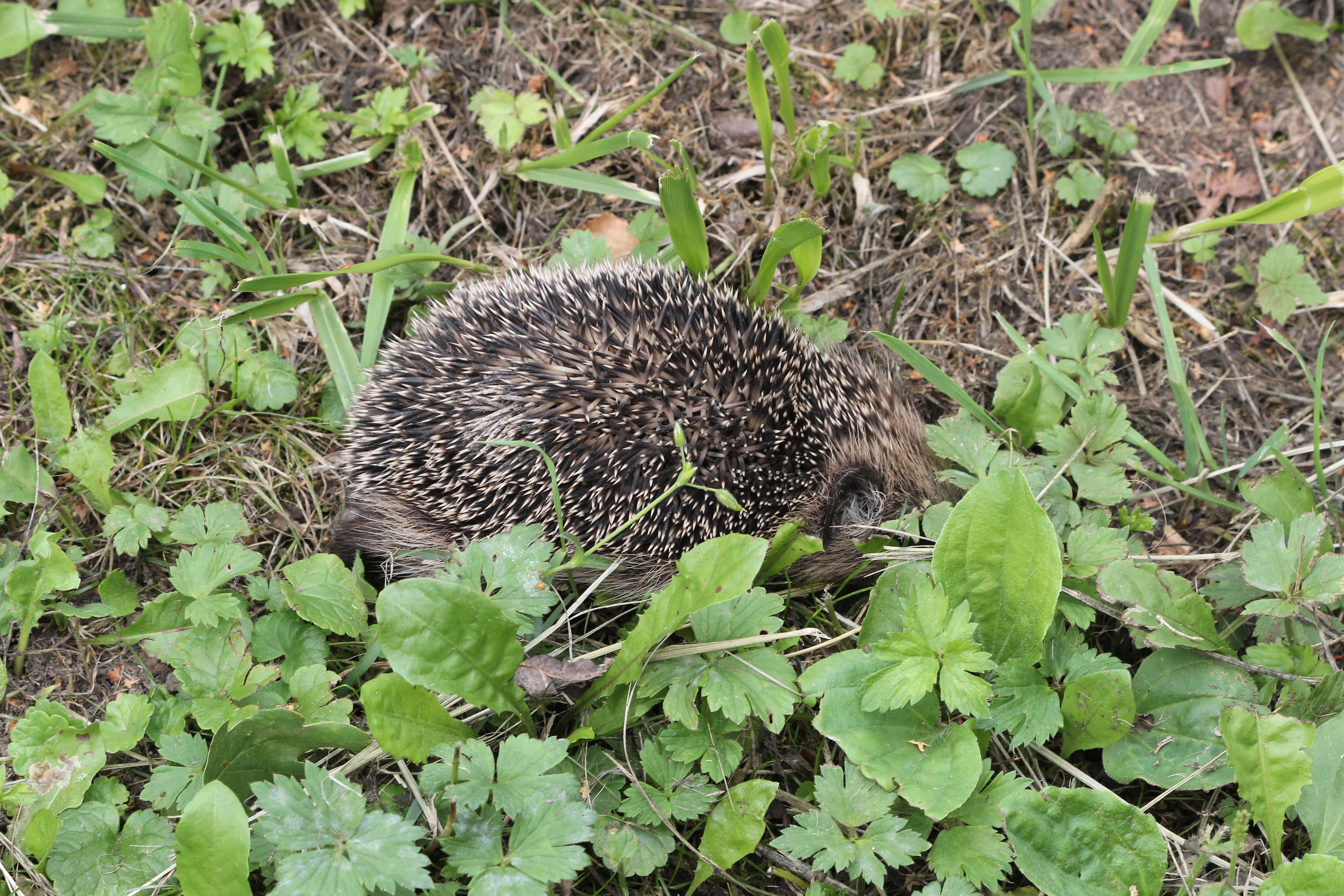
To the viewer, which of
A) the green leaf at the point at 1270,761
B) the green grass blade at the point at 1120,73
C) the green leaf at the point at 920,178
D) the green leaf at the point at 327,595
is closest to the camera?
the green leaf at the point at 1270,761

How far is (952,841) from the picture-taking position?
10.7 feet

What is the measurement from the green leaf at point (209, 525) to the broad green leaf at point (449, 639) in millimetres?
1205

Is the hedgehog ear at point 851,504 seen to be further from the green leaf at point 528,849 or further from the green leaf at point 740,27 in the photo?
the green leaf at point 740,27

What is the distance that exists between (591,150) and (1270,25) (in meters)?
3.73

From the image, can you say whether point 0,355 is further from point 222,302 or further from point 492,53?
point 492,53

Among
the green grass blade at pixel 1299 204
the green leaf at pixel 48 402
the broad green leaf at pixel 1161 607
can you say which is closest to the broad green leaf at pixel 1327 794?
the broad green leaf at pixel 1161 607

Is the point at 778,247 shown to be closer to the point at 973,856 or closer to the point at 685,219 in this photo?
the point at 685,219

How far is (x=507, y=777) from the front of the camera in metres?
3.07

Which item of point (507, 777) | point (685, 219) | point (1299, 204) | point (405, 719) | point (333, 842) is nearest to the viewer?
point (333, 842)

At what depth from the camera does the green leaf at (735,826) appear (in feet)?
10.8

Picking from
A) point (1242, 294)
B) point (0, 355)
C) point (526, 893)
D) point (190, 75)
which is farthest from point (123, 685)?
point (1242, 294)

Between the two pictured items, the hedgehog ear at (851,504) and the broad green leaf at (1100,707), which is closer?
the broad green leaf at (1100,707)

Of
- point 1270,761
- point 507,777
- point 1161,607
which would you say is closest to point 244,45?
point 507,777

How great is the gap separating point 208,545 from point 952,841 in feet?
10.1
